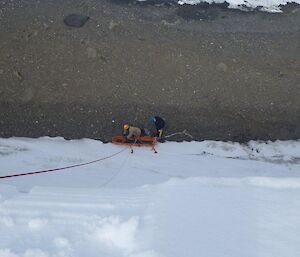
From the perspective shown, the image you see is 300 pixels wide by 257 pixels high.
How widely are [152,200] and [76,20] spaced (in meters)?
4.43

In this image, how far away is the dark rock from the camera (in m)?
10.9

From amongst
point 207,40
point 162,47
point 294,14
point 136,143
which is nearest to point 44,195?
point 136,143

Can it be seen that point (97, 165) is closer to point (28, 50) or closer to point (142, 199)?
point (142, 199)

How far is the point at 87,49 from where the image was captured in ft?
35.2

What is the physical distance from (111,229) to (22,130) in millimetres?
3562

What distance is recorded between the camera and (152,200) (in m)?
8.90

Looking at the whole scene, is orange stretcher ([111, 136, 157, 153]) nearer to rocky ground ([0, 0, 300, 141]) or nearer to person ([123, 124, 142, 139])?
person ([123, 124, 142, 139])

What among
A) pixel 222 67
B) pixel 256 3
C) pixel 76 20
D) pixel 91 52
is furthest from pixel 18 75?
pixel 256 3

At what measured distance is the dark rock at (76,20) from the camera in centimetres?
1085

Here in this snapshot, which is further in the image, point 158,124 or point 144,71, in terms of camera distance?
point 144,71

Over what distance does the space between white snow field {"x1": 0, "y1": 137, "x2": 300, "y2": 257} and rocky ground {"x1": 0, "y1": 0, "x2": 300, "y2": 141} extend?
1.47 feet

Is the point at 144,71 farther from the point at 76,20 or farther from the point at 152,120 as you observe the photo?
the point at 76,20

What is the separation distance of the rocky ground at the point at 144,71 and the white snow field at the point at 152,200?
447 millimetres

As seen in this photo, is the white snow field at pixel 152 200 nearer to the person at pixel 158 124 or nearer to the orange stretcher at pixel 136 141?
the orange stretcher at pixel 136 141
